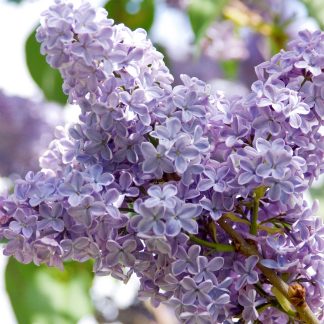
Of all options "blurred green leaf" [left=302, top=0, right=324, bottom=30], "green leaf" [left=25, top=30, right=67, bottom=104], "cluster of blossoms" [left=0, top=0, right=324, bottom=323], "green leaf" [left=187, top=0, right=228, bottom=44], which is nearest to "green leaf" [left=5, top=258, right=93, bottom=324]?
"green leaf" [left=25, top=30, right=67, bottom=104]

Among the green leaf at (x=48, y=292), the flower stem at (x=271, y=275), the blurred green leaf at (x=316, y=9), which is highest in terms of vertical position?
the flower stem at (x=271, y=275)

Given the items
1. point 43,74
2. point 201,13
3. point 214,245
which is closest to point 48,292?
point 43,74

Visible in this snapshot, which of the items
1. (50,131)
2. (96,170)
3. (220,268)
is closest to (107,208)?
(96,170)

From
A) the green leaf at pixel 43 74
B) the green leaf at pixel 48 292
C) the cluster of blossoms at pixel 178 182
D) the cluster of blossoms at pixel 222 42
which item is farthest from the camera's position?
the cluster of blossoms at pixel 222 42

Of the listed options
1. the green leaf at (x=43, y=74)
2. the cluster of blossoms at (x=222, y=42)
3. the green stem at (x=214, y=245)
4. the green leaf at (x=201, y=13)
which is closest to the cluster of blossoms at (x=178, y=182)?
the green stem at (x=214, y=245)

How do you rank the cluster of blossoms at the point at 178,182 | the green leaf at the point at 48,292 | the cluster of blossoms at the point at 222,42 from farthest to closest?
the cluster of blossoms at the point at 222,42 < the green leaf at the point at 48,292 < the cluster of blossoms at the point at 178,182

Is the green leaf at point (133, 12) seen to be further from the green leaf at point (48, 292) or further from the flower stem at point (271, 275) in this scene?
the flower stem at point (271, 275)

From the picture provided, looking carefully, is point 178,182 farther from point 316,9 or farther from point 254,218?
point 316,9
